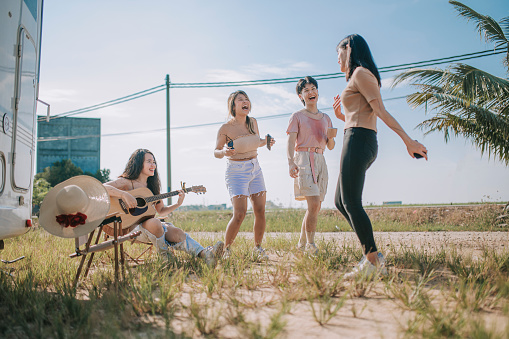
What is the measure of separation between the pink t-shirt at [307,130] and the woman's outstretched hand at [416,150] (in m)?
1.82

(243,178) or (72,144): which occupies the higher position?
(72,144)

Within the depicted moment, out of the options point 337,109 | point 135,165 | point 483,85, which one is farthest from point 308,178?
point 483,85

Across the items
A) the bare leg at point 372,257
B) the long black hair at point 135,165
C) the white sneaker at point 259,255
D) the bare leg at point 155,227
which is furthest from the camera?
the long black hair at point 135,165

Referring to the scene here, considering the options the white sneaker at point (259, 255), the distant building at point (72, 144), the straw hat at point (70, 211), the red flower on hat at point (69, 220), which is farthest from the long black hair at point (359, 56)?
the distant building at point (72, 144)

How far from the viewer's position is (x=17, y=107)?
12.6 feet

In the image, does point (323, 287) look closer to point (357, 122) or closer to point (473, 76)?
point (357, 122)

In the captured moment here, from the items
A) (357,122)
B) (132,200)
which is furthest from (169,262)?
(357,122)

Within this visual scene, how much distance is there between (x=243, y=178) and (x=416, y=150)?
7.15 ft

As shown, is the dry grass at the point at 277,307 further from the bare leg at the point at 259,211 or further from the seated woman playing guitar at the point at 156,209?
the bare leg at the point at 259,211

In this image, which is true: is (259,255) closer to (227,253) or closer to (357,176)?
(227,253)

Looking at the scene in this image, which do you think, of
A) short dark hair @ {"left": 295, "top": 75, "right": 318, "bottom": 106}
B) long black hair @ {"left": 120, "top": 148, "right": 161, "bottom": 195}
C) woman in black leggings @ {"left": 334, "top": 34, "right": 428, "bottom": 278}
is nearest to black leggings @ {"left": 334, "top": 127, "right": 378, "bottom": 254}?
woman in black leggings @ {"left": 334, "top": 34, "right": 428, "bottom": 278}

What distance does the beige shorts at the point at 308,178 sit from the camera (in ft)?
15.7

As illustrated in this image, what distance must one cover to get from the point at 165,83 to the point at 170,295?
18.0 m

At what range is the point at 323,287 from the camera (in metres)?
2.81
